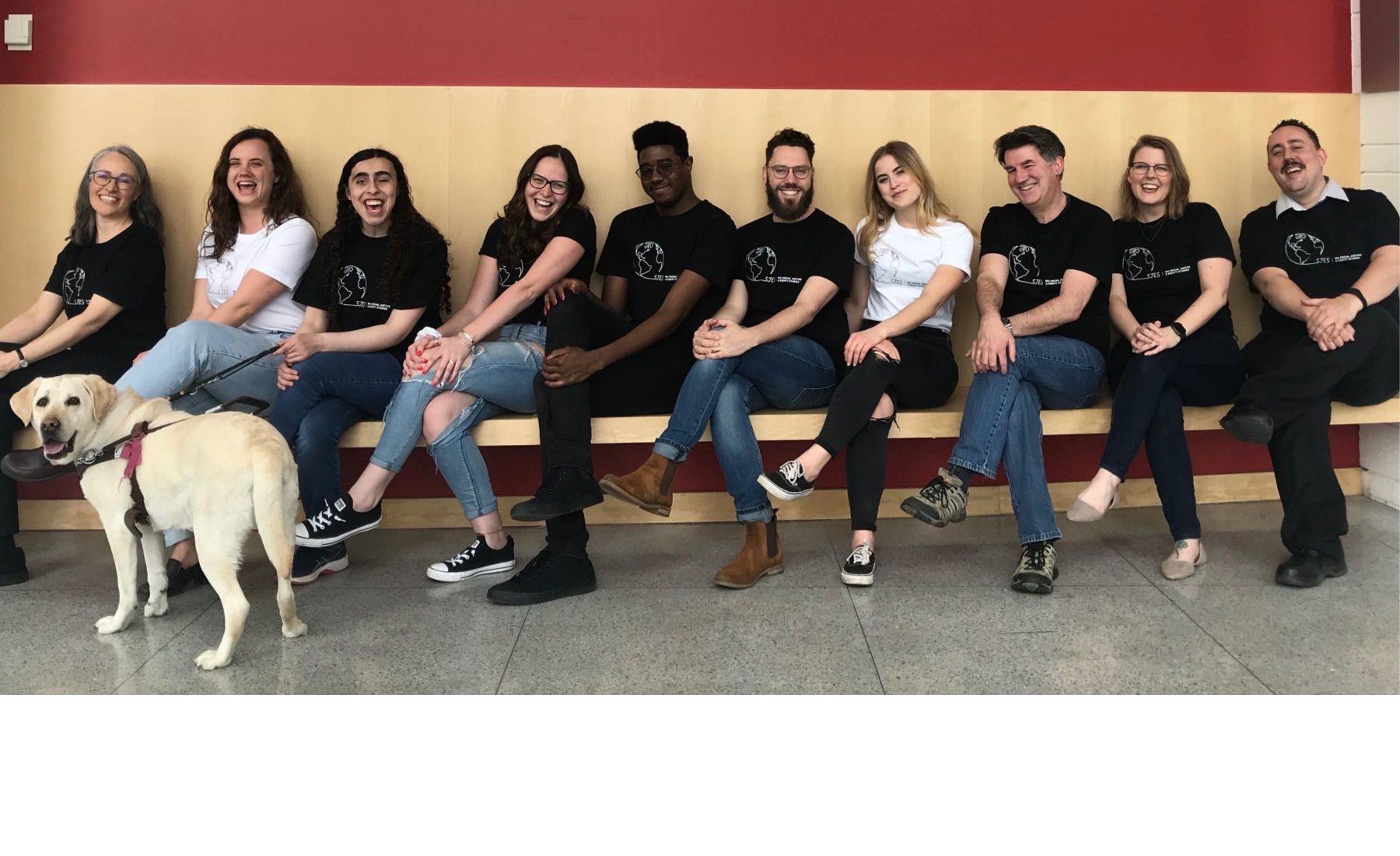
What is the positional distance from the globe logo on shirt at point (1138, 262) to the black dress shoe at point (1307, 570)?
94 cm

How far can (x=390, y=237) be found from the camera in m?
3.33

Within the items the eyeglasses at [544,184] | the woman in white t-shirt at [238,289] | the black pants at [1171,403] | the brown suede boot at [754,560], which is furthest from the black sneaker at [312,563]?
the black pants at [1171,403]

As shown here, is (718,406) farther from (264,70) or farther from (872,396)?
(264,70)

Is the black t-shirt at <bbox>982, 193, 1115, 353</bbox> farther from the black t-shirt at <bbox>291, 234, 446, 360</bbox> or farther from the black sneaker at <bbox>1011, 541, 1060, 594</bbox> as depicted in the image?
the black t-shirt at <bbox>291, 234, 446, 360</bbox>

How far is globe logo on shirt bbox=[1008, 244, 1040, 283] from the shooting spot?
10.8 ft

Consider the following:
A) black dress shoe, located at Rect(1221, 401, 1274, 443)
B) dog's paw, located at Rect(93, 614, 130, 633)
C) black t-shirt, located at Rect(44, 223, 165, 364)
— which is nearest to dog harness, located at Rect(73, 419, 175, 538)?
dog's paw, located at Rect(93, 614, 130, 633)

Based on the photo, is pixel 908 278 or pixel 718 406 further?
pixel 908 278

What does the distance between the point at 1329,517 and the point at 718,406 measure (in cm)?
168

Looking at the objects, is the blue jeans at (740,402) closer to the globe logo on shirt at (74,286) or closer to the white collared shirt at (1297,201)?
the white collared shirt at (1297,201)

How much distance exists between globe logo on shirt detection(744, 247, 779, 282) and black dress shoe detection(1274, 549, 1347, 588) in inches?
64.0
